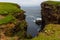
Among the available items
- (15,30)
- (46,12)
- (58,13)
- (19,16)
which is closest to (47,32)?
(15,30)

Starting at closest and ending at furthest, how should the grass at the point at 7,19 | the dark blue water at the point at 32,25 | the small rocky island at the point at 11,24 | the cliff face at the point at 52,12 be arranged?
the small rocky island at the point at 11,24, the grass at the point at 7,19, the cliff face at the point at 52,12, the dark blue water at the point at 32,25

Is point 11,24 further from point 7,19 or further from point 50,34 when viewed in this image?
point 50,34

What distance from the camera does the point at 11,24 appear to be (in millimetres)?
37250

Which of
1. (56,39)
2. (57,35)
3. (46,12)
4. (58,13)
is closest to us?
(56,39)

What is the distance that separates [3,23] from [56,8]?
17.1 m

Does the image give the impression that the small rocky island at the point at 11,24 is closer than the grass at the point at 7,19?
Yes

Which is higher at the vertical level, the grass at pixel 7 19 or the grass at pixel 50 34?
the grass at pixel 7 19

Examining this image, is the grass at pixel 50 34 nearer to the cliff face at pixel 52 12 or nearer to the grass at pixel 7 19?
the grass at pixel 7 19

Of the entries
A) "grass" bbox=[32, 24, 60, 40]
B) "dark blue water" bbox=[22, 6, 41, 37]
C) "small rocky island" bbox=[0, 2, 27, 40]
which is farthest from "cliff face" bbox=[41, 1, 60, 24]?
"grass" bbox=[32, 24, 60, 40]

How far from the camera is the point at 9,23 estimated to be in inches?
1460

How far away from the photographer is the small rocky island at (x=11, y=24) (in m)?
35.7

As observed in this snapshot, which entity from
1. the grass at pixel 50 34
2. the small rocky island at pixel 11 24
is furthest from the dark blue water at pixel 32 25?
the grass at pixel 50 34

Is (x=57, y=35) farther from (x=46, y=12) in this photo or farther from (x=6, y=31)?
(x=46, y=12)

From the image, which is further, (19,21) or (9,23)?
(19,21)
